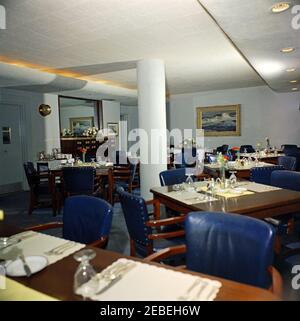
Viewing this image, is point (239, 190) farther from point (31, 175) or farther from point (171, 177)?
point (31, 175)

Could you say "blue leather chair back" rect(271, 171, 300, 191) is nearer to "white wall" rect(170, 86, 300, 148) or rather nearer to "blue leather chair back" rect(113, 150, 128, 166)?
"blue leather chair back" rect(113, 150, 128, 166)

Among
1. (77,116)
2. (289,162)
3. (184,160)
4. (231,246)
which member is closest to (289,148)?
(289,162)

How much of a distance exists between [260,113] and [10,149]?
7.20m

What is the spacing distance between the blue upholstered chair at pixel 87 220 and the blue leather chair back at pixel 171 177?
5.10ft

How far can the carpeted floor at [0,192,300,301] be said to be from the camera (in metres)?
2.59

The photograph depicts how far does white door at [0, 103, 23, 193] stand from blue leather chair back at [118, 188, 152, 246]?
5.73 metres

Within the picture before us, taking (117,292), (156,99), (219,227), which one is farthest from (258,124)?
(117,292)

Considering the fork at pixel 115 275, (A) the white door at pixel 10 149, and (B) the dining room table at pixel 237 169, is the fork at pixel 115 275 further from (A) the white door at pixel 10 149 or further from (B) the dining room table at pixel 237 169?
(A) the white door at pixel 10 149

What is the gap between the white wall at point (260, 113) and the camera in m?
8.69

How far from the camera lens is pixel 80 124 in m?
11.7

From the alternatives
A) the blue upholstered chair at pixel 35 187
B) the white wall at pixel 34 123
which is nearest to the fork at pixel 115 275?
the blue upholstered chair at pixel 35 187

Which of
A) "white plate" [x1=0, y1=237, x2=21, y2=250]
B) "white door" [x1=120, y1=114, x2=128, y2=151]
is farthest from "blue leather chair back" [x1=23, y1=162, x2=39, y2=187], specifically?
"white door" [x1=120, y1=114, x2=128, y2=151]

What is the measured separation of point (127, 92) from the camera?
26.9ft

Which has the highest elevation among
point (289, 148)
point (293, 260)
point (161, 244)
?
point (289, 148)
